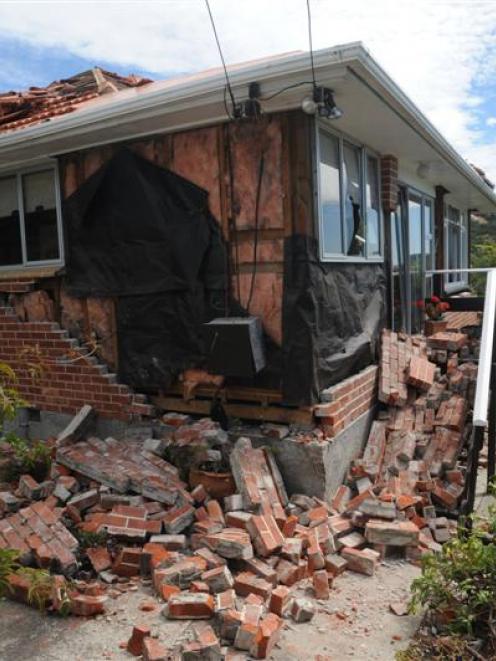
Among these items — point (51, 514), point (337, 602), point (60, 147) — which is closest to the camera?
point (337, 602)

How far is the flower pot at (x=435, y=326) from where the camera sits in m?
8.45

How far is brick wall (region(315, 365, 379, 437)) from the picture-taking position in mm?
4918

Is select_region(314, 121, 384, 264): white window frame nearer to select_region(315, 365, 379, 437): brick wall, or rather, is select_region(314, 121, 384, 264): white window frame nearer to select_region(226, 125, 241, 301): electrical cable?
select_region(226, 125, 241, 301): electrical cable

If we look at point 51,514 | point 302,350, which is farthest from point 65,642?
point 302,350

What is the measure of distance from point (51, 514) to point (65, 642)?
120 centimetres

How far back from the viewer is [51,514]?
4.20 meters

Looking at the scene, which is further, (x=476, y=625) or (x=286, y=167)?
(x=286, y=167)

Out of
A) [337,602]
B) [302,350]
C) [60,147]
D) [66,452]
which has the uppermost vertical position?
[60,147]

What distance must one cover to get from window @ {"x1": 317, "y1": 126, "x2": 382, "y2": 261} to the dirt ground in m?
2.83

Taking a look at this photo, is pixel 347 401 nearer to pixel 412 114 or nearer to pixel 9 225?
pixel 412 114

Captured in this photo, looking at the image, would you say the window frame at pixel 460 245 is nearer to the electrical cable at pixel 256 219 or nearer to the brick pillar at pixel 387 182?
the brick pillar at pixel 387 182

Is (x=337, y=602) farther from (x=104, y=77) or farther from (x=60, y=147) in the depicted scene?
(x=104, y=77)

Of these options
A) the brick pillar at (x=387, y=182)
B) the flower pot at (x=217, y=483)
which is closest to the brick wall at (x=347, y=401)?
the flower pot at (x=217, y=483)

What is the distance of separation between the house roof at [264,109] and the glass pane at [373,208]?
248mm
